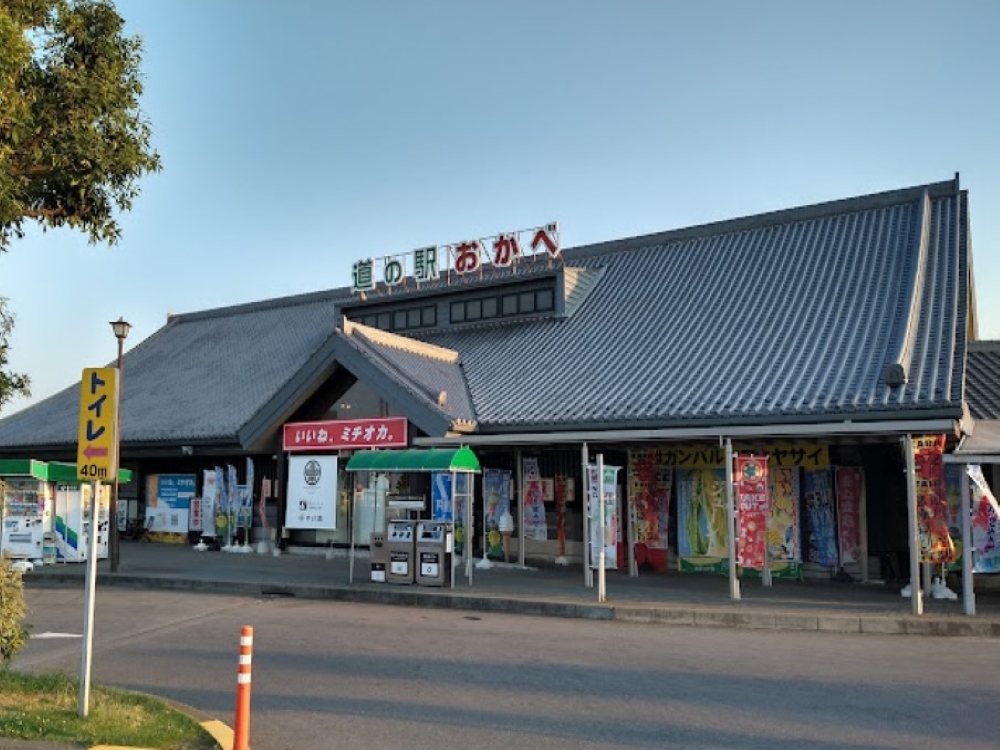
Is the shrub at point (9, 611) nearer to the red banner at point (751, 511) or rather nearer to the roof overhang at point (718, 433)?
the roof overhang at point (718, 433)

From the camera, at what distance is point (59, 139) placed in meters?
8.32

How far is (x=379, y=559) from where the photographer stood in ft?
55.2

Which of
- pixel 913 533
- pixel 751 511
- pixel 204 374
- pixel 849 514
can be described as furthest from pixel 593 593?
→ pixel 204 374

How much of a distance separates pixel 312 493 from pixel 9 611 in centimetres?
1301

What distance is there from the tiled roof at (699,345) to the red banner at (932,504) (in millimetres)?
682

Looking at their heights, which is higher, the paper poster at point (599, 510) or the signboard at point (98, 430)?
the signboard at point (98, 430)

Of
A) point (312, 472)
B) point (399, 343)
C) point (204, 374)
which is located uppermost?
point (204, 374)

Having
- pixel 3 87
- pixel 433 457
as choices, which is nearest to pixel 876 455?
pixel 433 457

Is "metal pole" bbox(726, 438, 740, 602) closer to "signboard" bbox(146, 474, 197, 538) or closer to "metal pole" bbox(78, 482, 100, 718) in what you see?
"metal pole" bbox(78, 482, 100, 718)

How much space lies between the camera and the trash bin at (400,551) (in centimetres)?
1652

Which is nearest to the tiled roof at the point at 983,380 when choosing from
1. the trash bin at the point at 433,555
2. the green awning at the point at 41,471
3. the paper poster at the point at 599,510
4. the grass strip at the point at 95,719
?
the paper poster at the point at 599,510

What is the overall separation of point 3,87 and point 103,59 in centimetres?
158

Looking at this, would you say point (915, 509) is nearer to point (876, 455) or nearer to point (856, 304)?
point (876, 455)

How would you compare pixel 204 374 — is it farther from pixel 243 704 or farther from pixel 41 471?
pixel 243 704
